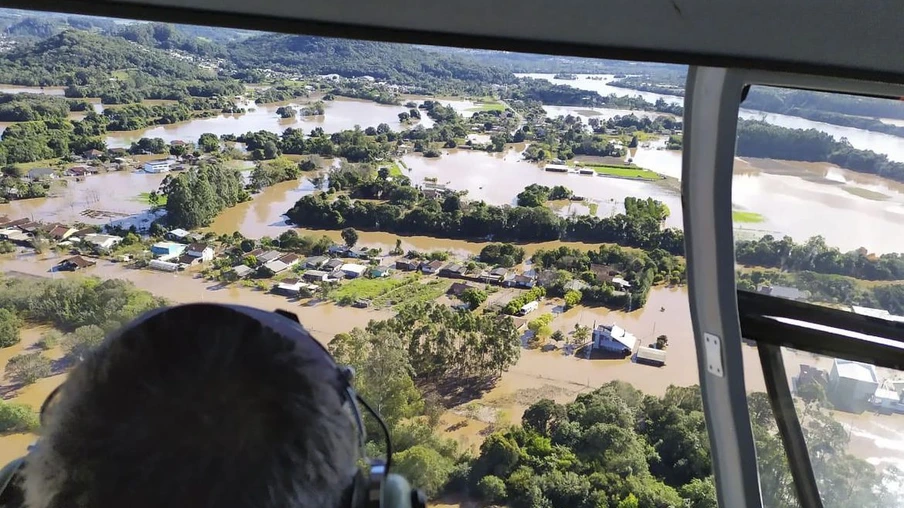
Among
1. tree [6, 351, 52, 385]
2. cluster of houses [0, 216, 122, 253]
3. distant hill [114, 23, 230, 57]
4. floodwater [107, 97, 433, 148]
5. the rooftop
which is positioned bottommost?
tree [6, 351, 52, 385]

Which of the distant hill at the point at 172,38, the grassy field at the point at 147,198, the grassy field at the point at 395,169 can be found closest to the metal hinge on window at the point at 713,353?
the grassy field at the point at 395,169

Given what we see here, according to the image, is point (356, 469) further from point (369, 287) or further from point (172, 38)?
point (369, 287)

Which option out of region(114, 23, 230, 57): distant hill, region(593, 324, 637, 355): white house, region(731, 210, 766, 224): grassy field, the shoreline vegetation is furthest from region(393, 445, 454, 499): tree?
region(114, 23, 230, 57): distant hill

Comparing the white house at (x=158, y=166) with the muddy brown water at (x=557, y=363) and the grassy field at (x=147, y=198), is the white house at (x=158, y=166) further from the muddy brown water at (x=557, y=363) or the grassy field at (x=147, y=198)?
the muddy brown water at (x=557, y=363)

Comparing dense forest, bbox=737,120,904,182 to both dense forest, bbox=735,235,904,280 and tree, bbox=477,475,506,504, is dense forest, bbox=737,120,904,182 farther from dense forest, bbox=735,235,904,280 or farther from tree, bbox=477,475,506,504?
tree, bbox=477,475,506,504

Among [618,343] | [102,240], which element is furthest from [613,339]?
[102,240]
